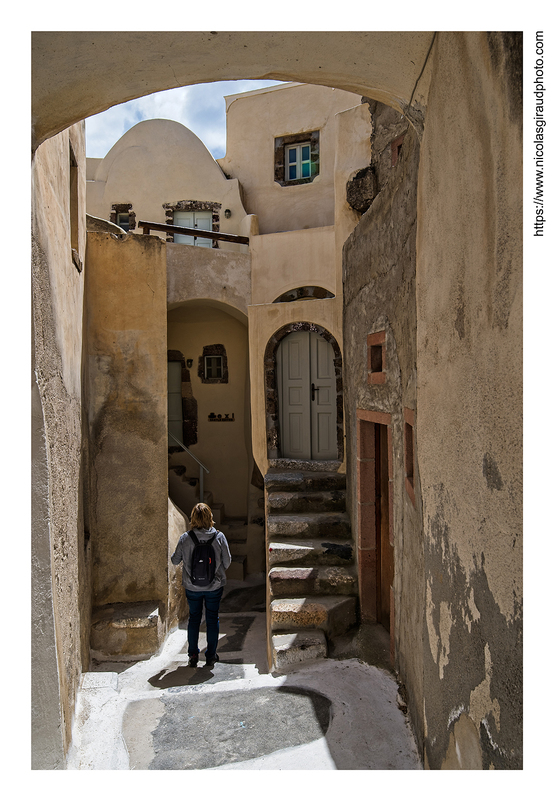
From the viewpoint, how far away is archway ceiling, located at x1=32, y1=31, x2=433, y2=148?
6.94ft

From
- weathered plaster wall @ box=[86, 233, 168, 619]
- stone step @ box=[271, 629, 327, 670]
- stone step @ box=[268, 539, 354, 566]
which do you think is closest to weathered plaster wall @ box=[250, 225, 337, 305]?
weathered plaster wall @ box=[86, 233, 168, 619]

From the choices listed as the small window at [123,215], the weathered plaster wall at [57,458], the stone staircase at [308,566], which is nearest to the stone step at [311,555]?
the stone staircase at [308,566]

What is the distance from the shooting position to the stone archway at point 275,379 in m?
8.27

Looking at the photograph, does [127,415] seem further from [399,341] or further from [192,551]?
[399,341]

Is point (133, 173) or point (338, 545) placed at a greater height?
point (133, 173)

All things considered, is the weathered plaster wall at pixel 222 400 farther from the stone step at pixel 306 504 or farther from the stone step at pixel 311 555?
the stone step at pixel 311 555

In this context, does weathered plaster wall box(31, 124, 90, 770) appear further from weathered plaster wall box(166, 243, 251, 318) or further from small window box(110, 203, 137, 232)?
small window box(110, 203, 137, 232)

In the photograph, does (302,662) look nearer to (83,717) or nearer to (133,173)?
(83,717)

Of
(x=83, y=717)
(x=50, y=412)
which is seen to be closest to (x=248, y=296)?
(x=50, y=412)

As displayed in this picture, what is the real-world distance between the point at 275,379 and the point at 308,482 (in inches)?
81.8

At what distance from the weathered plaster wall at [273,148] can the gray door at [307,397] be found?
4.24 meters

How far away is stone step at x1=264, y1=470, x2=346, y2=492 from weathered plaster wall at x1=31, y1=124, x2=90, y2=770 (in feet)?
8.54

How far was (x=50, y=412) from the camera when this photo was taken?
371 centimetres
